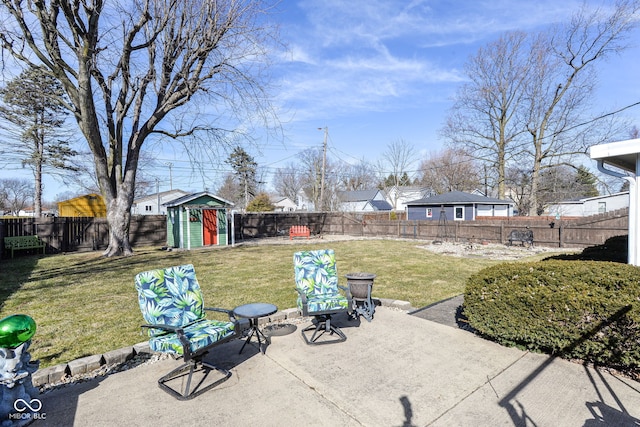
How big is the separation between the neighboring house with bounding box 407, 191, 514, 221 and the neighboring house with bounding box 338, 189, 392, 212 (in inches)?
640

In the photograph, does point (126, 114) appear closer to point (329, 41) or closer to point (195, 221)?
point (195, 221)

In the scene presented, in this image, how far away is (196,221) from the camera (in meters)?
15.0

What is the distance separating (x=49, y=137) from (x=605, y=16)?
111ft

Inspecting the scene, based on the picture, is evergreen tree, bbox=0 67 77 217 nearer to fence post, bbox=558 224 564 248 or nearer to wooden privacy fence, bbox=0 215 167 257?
wooden privacy fence, bbox=0 215 167 257

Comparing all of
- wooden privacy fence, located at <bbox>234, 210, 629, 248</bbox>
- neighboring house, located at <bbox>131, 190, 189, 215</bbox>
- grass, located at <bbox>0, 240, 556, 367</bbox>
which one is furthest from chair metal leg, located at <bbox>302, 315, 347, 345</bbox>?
neighboring house, located at <bbox>131, 190, 189, 215</bbox>

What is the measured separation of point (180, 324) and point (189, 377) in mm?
Result: 636

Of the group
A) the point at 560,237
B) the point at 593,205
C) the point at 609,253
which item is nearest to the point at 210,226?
the point at 609,253

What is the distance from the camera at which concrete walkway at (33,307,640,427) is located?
238 cm

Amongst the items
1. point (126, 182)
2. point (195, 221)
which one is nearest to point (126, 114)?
point (126, 182)

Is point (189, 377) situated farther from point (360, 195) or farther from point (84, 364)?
point (360, 195)

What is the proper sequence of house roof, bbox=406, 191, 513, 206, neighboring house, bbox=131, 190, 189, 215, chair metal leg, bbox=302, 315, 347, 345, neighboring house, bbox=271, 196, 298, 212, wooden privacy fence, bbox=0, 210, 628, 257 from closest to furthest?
chair metal leg, bbox=302, 315, 347, 345 < wooden privacy fence, bbox=0, 210, 628, 257 < house roof, bbox=406, 191, 513, 206 < neighboring house, bbox=131, 190, 189, 215 < neighboring house, bbox=271, 196, 298, 212

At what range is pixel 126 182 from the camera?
11703mm

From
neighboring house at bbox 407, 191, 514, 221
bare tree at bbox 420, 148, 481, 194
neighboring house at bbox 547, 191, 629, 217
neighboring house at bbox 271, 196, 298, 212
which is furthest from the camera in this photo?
→ neighboring house at bbox 271, 196, 298, 212

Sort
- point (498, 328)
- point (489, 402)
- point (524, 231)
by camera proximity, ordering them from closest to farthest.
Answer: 1. point (489, 402)
2. point (498, 328)
3. point (524, 231)
